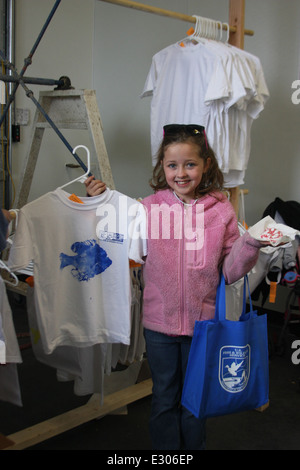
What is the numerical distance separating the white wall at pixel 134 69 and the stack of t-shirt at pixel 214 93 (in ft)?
3.09

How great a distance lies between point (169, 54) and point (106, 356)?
1606 mm

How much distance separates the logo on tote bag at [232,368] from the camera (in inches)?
57.1

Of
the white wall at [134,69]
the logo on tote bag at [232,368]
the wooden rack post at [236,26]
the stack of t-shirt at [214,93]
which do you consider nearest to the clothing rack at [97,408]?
the wooden rack post at [236,26]

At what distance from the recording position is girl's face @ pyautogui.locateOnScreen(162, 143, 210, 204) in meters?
1.58

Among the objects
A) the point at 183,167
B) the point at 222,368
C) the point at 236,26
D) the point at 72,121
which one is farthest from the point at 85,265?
the point at 236,26

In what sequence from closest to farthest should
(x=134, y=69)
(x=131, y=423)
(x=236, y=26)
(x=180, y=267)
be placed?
(x=180, y=267) < (x=131, y=423) < (x=236, y=26) < (x=134, y=69)

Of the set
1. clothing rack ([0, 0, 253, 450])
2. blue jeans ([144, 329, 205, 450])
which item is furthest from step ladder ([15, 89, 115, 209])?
blue jeans ([144, 329, 205, 450])

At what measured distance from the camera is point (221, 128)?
250 centimetres

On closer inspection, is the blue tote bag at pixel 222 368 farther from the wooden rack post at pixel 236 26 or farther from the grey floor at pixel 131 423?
the wooden rack post at pixel 236 26

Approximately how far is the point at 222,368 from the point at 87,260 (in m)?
0.59

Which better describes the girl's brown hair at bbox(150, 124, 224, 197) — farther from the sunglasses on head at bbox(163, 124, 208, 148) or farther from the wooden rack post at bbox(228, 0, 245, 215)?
the wooden rack post at bbox(228, 0, 245, 215)

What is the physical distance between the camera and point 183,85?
8.35 feet

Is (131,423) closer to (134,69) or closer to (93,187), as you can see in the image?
(93,187)
